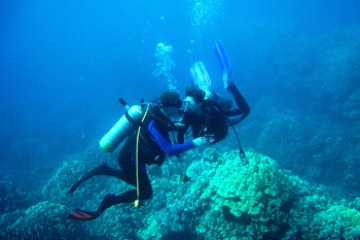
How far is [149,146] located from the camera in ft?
14.4

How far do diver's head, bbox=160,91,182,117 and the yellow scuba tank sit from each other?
1.64ft

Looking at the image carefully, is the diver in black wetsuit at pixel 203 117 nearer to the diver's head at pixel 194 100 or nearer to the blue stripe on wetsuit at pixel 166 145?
the diver's head at pixel 194 100

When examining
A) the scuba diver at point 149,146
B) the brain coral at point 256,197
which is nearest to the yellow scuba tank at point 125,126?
the scuba diver at point 149,146

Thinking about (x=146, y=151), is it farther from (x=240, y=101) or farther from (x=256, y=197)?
(x=256, y=197)

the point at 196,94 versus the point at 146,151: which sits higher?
the point at 196,94

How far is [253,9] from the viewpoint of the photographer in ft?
148

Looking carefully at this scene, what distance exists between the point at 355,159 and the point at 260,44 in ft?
68.4

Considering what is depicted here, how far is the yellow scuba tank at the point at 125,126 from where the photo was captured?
181 inches

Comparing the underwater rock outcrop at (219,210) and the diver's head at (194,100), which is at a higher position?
the diver's head at (194,100)

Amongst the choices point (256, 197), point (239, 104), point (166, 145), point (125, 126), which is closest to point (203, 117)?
point (166, 145)

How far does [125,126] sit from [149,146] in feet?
2.14

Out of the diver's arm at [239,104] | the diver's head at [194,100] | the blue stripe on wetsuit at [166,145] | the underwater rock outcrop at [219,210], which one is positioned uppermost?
the diver's head at [194,100]

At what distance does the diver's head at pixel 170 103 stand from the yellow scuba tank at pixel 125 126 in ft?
1.64

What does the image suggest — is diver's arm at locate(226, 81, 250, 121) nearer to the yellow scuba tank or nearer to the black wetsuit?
the black wetsuit
